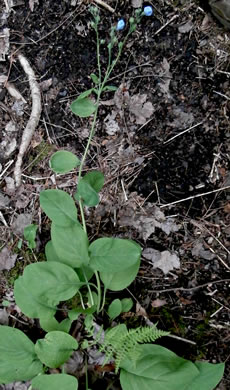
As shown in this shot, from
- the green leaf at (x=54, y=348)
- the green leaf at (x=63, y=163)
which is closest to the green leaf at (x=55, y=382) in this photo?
the green leaf at (x=54, y=348)

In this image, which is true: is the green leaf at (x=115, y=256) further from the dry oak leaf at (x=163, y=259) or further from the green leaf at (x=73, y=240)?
the dry oak leaf at (x=163, y=259)

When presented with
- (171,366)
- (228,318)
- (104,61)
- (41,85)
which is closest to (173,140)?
(104,61)

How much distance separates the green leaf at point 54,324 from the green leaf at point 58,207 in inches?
17.9

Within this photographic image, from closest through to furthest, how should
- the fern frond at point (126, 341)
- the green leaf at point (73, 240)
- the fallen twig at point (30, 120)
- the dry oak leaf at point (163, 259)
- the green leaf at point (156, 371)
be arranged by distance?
the fern frond at point (126, 341), the green leaf at point (156, 371), the green leaf at point (73, 240), the dry oak leaf at point (163, 259), the fallen twig at point (30, 120)

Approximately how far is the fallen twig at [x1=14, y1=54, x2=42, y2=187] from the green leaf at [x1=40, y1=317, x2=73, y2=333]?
73 cm

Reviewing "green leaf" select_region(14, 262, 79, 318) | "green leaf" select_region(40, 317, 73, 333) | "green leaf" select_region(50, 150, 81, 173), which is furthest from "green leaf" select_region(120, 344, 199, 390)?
"green leaf" select_region(50, 150, 81, 173)

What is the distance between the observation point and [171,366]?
2.00 m

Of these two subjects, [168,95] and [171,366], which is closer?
[171,366]

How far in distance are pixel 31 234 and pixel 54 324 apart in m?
0.47

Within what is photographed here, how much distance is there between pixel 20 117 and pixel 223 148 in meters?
1.10

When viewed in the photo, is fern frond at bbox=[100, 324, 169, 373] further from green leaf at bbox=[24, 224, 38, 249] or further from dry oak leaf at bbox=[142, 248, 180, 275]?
green leaf at bbox=[24, 224, 38, 249]

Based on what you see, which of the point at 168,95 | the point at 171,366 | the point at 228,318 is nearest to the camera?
the point at 171,366

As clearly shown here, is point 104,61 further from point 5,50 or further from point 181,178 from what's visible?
point 181,178

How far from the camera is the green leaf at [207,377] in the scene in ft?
6.56
